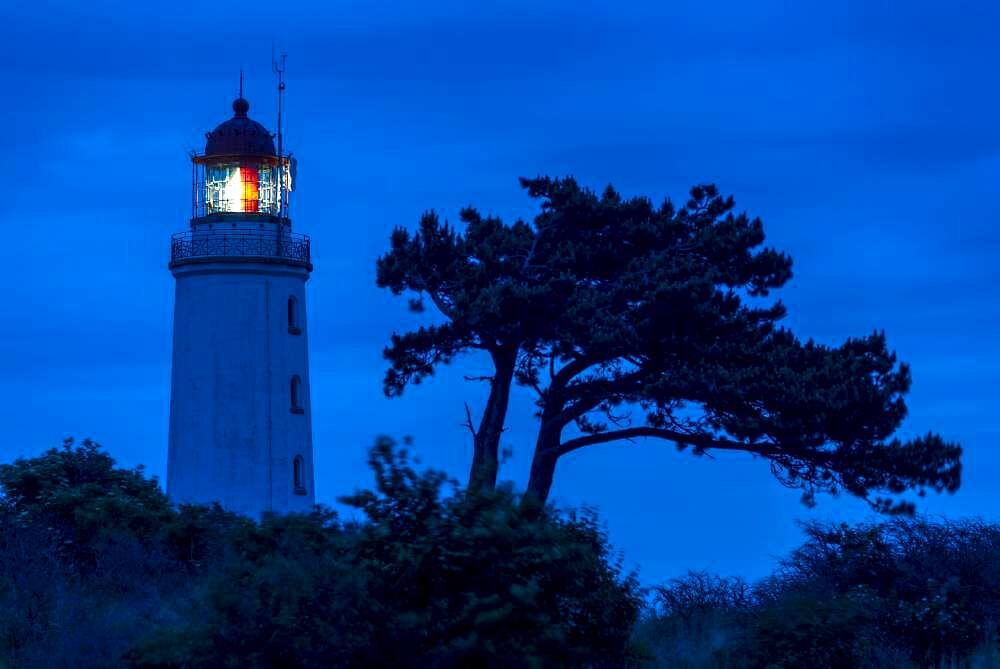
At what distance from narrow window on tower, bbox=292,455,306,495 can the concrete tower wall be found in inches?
1.5

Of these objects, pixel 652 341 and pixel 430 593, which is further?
pixel 652 341

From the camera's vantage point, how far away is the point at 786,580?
2681cm

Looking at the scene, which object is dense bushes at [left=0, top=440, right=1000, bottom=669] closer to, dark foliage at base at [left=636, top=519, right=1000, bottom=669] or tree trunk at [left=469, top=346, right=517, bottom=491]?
dark foliage at base at [left=636, top=519, right=1000, bottom=669]

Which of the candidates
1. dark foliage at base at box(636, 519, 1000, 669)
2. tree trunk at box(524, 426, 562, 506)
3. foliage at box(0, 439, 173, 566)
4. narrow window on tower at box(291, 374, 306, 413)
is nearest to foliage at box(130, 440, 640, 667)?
dark foliage at base at box(636, 519, 1000, 669)

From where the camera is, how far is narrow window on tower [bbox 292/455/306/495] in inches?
1624

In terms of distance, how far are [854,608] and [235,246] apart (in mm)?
21924

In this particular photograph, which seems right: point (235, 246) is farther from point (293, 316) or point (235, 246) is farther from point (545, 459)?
point (545, 459)

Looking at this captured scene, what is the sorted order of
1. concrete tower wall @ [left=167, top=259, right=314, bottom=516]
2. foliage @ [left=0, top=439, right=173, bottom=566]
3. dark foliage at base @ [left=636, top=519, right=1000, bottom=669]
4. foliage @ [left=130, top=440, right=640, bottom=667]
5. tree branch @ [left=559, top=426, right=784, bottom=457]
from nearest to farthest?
foliage @ [left=130, top=440, right=640, bottom=667], dark foliage at base @ [left=636, top=519, right=1000, bottom=669], foliage @ [left=0, top=439, right=173, bottom=566], tree branch @ [left=559, top=426, right=784, bottom=457], concrete tower wall @ [left=167, top=259, right=314, bottom=516]

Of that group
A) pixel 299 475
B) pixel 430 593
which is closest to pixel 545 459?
pixel 299 475

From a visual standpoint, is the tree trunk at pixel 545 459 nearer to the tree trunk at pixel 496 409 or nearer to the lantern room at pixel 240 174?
the tree trunk at pixel 496 409

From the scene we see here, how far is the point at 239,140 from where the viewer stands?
4166 centimetres

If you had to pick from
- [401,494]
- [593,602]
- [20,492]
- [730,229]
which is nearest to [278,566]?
[401,494]

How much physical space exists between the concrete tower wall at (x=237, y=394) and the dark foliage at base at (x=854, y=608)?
15794 millimetres

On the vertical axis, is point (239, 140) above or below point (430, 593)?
above
